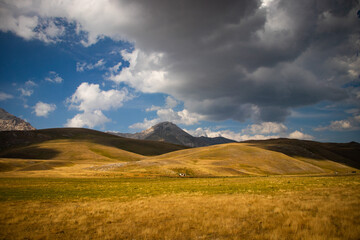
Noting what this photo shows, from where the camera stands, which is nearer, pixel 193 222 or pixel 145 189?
pixel 193 222

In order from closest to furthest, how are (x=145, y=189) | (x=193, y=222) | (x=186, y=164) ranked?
(x=193, y=222) < (x=145, y=189) < (x=186, y=164)

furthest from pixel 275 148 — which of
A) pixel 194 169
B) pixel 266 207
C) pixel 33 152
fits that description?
pixel 33 152

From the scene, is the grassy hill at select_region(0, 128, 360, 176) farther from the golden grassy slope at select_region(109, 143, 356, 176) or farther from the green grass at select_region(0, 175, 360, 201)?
the green grass at select_region(0, 175, 360, 201)

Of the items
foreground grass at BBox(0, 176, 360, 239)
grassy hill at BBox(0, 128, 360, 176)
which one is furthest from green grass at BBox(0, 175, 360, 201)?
grassy hill at BBox(0, 128, 360, 176)

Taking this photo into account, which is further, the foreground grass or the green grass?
the green grass

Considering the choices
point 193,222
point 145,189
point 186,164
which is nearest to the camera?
point 193,222

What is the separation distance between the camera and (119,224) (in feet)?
49.7

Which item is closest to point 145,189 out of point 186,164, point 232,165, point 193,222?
point 193,222

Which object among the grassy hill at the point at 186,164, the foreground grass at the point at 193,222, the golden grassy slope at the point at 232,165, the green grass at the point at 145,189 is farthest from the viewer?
the golden grassy slope at the point at 232,165

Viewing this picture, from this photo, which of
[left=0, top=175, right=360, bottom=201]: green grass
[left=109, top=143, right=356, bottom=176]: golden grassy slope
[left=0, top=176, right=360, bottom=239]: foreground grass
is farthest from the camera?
[left=109, top=143, right=356, bottom=176]: golden grassy slope

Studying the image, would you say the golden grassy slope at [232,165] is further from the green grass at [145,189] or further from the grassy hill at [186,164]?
the green grass at [145,189]

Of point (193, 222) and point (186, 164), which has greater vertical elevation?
point (186, 164)

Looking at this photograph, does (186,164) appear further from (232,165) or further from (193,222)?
(193,222)

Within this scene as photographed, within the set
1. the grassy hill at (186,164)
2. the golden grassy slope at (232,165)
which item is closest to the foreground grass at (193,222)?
the grassy hill at (186,164)
